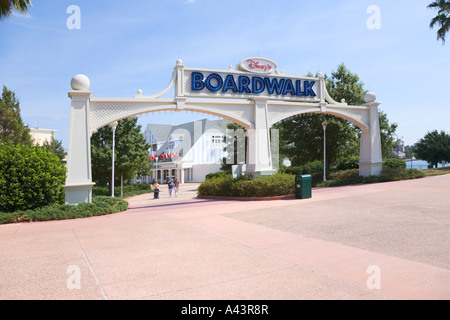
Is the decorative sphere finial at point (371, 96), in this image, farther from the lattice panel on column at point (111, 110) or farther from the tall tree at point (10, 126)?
the tall tree at point (10, 126)

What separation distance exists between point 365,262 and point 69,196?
36.2 feet

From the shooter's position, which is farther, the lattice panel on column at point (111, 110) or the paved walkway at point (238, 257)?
the lattice panel on column at point (111, 110)

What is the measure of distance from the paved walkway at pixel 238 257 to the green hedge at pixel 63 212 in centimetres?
74

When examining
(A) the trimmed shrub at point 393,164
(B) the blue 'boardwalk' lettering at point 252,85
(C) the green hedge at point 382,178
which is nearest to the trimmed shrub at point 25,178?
(B) the blue 'boardwalk' lettering at point 252,85

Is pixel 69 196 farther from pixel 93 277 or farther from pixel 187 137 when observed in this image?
pixel 187 137

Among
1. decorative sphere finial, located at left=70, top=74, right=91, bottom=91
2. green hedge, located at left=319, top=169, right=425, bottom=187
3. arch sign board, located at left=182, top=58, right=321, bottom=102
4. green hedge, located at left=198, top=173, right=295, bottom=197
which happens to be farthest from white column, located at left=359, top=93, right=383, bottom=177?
decorative sphere finial, located at left=70, top=74, right=91, bottom=91

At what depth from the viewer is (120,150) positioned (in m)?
28.2

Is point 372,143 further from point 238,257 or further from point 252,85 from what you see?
point 238,257

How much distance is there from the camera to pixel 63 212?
11.2 m

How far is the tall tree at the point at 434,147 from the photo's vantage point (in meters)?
→ 33.0

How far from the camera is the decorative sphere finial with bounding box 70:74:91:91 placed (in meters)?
12.9

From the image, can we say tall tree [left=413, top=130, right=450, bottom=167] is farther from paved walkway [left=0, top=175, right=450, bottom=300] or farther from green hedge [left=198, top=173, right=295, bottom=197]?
paved walkway [left=0, top=175, right=450, bottom=300]

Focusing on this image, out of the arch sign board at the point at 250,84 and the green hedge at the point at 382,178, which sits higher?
the arch sign board at the point at 250,84
